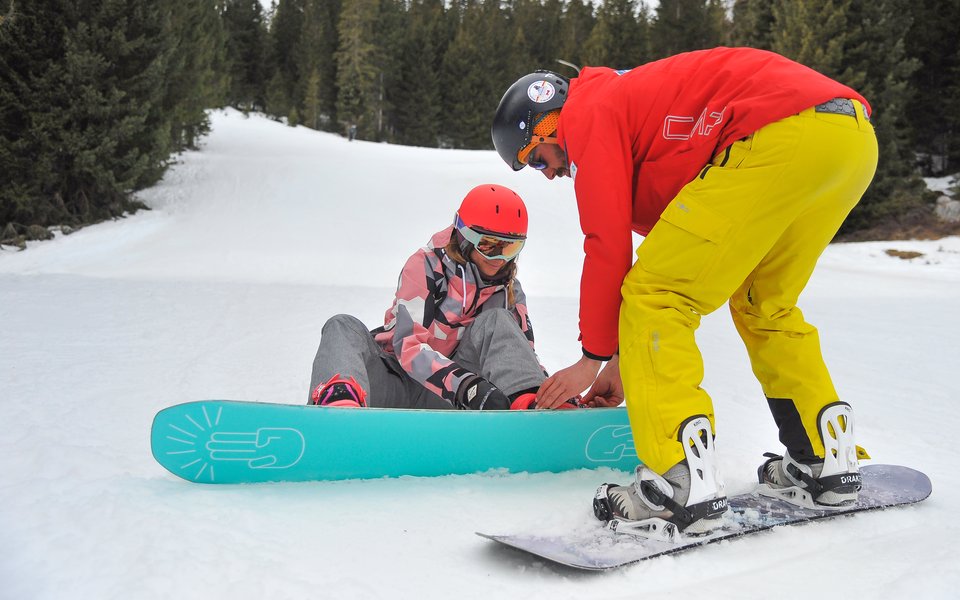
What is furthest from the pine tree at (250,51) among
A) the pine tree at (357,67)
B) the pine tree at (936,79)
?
the pine tree at (936,79)

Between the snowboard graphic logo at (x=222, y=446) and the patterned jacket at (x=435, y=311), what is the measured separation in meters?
0.63

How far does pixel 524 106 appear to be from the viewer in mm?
2076

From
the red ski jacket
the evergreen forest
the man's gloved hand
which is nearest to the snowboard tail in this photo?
Result: the red ski jacket

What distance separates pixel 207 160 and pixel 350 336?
1418cm

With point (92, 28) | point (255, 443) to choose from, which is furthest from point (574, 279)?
point (92, 28)

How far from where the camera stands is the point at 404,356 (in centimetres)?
252

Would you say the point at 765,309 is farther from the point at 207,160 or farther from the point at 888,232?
the point at 207,160

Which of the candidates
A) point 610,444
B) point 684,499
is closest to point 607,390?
point 610,444

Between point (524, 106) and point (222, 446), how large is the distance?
55.7 inches

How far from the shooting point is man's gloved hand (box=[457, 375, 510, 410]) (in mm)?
2311

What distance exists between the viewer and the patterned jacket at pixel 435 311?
2.48 m

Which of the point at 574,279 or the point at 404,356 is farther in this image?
the point at 574,279

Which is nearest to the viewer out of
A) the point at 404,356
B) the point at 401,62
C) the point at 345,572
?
the point at 345,572

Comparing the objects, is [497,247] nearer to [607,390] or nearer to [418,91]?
[607,390]
